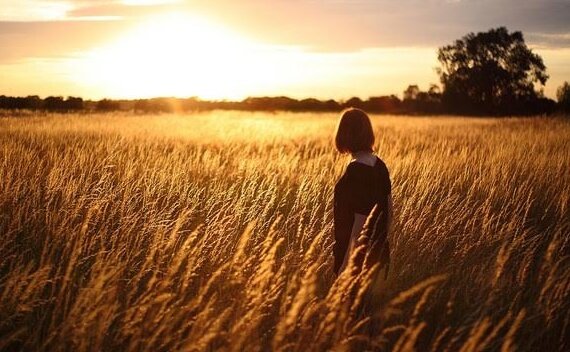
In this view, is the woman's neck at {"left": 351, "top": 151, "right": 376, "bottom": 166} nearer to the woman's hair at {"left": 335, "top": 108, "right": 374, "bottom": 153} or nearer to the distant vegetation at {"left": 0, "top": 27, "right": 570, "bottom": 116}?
the woman's hair at {"left": 335, "top": 108, "right": 374, "bottom": 153}

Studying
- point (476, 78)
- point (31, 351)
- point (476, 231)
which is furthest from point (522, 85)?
point (31, 351)

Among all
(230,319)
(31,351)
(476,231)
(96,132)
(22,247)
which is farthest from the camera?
(96,132)

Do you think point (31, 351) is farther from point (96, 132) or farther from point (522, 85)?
point (522, 85)

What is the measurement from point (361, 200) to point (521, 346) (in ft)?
4.21

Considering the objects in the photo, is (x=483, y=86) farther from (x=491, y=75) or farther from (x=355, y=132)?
(x=355, y=132)

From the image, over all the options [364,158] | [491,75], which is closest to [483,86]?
[491,75]

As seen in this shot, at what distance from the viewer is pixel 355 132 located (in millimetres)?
3582

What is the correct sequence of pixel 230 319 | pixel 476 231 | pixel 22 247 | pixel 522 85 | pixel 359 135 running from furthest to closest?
pixel 522 85 < pixel 476 231 < pixel 22 247 < pixel 359 135 < pixel 230 319

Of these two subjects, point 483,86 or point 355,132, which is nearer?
point 355,132

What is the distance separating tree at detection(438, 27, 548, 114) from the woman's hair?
55918mm

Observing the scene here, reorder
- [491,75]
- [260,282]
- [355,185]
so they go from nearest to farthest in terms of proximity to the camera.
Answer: [260,282] < [355,185] < [491,75]

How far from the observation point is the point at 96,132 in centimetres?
1689

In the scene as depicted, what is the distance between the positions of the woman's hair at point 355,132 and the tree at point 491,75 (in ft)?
183

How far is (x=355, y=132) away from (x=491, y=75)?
189 ft
